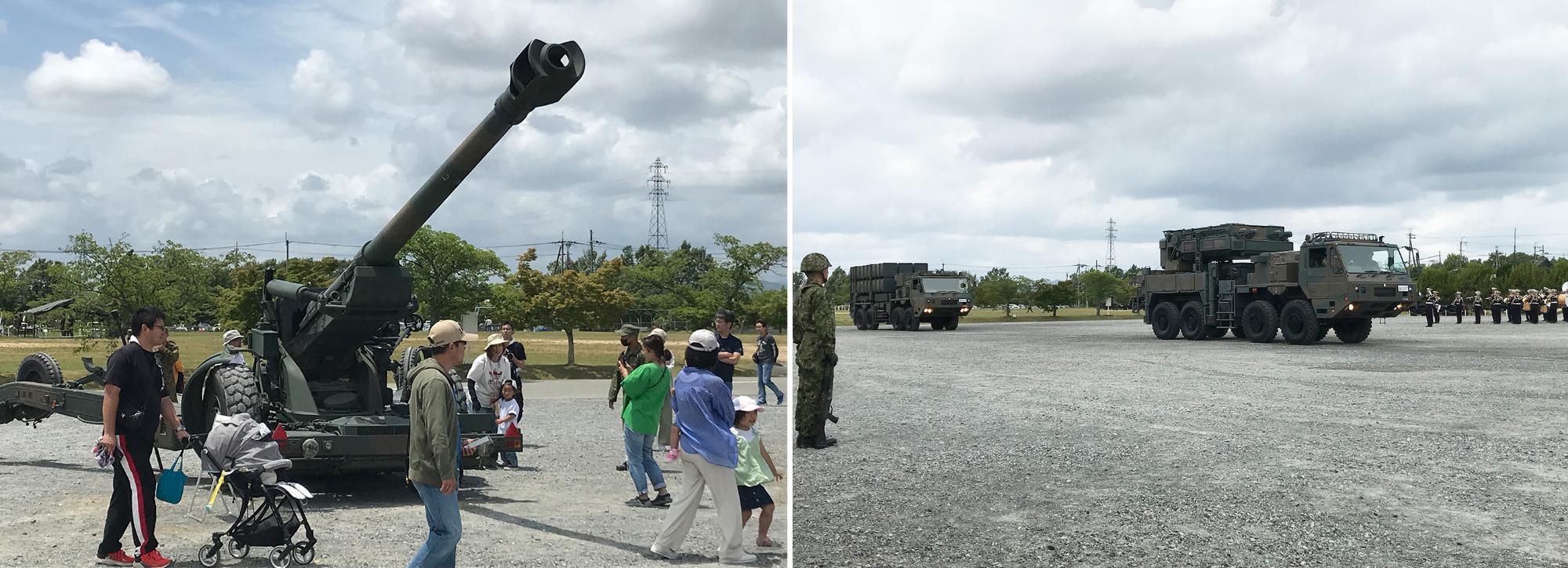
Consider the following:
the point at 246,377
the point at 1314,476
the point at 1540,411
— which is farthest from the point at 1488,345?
the point at 246,377

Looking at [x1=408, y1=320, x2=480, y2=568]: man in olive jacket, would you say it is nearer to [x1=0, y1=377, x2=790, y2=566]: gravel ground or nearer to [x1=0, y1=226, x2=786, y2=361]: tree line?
→ [x1=0, y1=377, x2=790, y2=566]: gravel ground

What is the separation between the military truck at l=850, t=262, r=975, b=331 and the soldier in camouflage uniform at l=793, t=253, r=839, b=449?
23484mm

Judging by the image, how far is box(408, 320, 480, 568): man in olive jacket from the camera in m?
4.43

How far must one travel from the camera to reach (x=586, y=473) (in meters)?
9.21

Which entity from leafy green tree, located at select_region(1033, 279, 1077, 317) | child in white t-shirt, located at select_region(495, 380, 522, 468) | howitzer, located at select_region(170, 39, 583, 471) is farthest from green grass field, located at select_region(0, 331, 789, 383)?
leafy green tree, located at select_region(1033, 279, 1077, 317)

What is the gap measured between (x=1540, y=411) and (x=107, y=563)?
1184 centimetres

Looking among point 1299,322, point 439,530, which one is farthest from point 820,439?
point 1299,322

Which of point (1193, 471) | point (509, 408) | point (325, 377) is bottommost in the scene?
point (1193, 471)

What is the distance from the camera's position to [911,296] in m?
32.6

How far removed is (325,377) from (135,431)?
2.54 meters

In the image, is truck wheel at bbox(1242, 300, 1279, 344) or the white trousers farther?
truck wheel at bbox(1242, 300, 1279, 344)

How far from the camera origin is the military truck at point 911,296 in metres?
32.2

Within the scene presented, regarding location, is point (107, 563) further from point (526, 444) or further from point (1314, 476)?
point (1314, 476)

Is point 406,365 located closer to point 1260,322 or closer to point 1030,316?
point 1260,322
